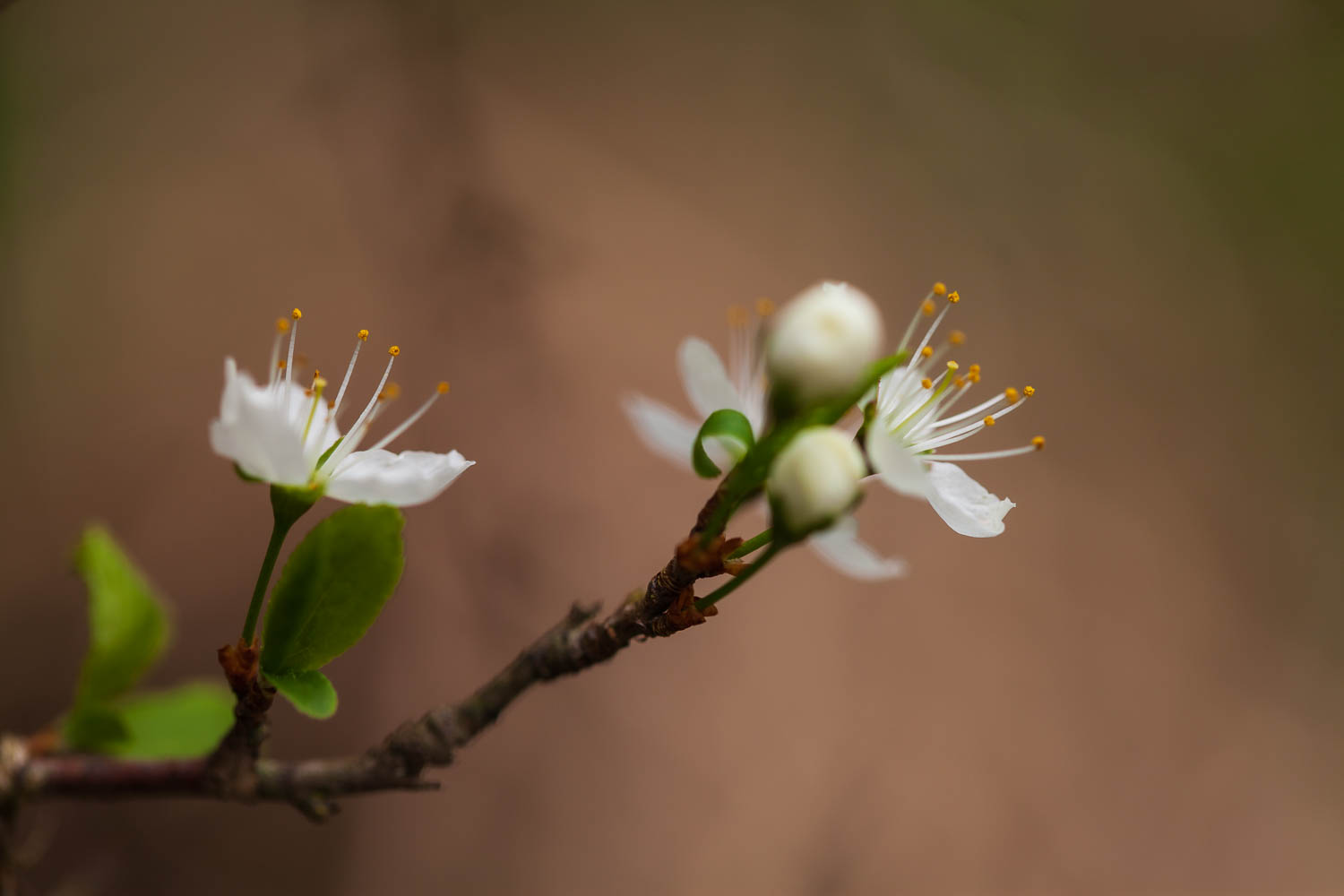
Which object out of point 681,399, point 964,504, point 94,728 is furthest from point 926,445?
point 681,399

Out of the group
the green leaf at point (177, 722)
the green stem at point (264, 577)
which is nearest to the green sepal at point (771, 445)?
the green stem at point (264, 577)

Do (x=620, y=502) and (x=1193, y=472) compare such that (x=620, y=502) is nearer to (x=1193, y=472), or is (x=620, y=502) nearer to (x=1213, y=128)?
(x=1193, y=472)

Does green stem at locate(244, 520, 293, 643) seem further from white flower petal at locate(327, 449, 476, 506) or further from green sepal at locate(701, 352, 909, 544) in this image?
green sepal at locate(701, 352, 909, 544)

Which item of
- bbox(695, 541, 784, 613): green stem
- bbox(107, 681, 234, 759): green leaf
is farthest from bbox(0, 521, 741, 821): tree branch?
bbox(107, 681, 234, 759): green leaf

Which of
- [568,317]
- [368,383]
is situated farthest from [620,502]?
[368,383]

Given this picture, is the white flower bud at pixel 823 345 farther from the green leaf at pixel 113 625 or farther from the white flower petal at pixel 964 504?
the green leaf at pixel 113 625

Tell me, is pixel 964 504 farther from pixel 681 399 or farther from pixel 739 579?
pixel 681 399
